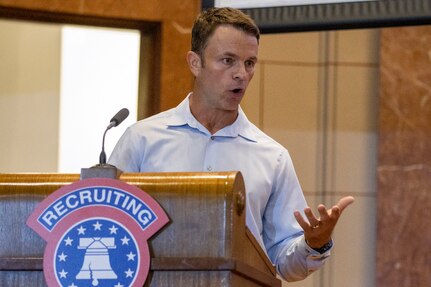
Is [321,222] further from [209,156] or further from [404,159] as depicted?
[404,159]

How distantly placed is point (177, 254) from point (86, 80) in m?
3.89

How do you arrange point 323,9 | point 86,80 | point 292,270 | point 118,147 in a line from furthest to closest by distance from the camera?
point 86,80, point 323,9, point 118,147, point 292,270

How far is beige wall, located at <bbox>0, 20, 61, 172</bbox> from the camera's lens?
6422 mm

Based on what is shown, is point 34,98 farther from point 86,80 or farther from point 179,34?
point 179,34

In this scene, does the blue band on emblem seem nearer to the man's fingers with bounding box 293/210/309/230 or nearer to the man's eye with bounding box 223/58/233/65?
the man's fingers with bounding box 293/210/309/230

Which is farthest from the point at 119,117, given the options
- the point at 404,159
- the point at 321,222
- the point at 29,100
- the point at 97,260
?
the point at 29,100

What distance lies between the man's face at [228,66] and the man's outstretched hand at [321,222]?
2.13 feet

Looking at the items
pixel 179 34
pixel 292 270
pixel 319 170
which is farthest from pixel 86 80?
pixel 292 270

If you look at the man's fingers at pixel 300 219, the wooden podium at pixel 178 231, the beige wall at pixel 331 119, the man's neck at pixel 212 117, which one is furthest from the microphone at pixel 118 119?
the beige wall at pixel 331 119

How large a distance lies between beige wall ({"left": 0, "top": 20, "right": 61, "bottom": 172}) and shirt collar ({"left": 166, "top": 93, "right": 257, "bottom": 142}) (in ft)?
9.62

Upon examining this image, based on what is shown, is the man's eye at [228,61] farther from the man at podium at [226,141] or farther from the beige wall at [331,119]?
the beige wall at [331,119]

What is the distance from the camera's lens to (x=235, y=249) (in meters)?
2.55

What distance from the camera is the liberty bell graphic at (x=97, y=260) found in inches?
98.7

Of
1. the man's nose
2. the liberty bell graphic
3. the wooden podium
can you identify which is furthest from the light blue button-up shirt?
the liberty bell graphic
